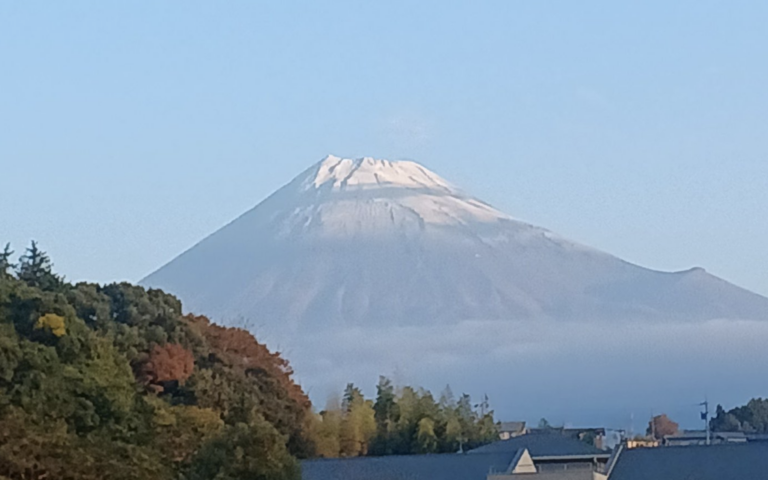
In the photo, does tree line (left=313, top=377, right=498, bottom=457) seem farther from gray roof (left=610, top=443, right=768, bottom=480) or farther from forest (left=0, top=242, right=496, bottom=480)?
gray roof (left=610, top=443, right=768, bottom=480)

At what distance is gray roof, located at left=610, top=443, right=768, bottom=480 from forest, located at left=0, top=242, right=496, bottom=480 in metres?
8.63

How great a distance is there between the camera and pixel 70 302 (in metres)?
46.6

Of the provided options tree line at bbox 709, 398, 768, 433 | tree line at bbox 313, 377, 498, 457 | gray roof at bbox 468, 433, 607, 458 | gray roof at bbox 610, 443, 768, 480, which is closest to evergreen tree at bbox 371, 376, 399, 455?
tree line at bbox 313, 377, 498, 457

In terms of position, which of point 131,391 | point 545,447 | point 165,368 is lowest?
point 545,447

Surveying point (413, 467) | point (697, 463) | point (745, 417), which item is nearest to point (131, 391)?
point (413, 467)

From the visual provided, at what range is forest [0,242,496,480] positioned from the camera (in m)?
→ 28.5

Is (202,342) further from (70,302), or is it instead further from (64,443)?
(64,443)

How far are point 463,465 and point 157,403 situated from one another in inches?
313

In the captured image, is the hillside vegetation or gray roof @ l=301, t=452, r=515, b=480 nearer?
the hillside vegetation

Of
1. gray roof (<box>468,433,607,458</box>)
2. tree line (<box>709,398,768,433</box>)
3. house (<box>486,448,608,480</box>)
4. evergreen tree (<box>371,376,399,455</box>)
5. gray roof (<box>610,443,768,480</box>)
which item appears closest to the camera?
gray roof (<box>610,443,768,480</box>)

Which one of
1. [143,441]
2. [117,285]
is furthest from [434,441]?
[143,441]

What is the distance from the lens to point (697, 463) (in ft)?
117

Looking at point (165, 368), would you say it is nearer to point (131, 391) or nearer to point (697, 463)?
point (131, 391)

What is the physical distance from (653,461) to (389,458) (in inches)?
274
